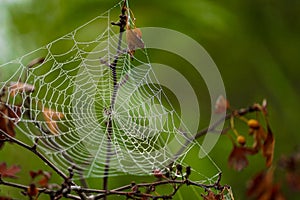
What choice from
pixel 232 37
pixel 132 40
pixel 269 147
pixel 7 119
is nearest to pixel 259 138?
pixel 269 147

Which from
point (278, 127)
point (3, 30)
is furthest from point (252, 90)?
point (3, 30)

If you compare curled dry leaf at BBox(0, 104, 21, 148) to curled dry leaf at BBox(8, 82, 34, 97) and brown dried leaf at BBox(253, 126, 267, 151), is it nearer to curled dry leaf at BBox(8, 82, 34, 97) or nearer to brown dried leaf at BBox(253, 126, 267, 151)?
curled dry leaf at BBox(8, 82, 34, 97)

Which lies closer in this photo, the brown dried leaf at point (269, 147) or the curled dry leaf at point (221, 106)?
the brown dried leaf at point (269, 147)

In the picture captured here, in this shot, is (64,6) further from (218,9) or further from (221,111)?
(221,111)

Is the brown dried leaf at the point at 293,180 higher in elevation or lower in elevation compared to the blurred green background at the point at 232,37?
lower

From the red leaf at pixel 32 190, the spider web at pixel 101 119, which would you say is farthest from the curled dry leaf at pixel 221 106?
the red leaf at pixel 32 190

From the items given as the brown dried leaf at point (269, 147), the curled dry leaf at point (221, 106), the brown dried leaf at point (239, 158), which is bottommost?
the brown dried leaf at point (269, 147)

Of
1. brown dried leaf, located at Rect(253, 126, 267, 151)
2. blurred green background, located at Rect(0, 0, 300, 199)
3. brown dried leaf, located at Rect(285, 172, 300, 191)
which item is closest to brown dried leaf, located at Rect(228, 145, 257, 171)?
brown dried leaf, located at Rect(253, 126, 267, 151)

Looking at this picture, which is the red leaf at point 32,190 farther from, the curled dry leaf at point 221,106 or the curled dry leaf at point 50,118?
the curled dry leaf at point 221,106
